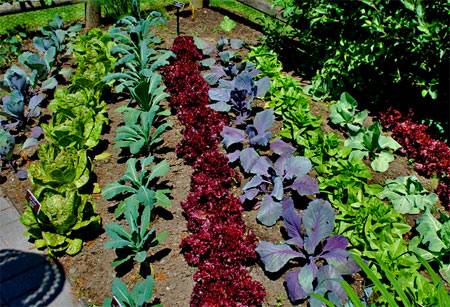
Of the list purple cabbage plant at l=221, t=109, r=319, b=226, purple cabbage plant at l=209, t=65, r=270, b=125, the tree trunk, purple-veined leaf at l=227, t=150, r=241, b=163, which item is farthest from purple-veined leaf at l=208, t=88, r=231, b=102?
the tree trunk

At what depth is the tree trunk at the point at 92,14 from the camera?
22.3 ft

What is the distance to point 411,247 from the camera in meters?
3.56

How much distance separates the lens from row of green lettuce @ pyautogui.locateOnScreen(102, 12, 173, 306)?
342cm

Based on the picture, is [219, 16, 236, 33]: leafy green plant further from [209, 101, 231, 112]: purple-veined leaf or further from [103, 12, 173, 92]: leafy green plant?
[209, 101, 231, 112]: purple-veined leaf

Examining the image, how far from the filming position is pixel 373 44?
480 cm

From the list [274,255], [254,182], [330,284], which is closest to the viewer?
[330,284]

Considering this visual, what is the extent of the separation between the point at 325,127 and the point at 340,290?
2.19m

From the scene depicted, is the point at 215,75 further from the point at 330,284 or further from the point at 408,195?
the point at 330,284

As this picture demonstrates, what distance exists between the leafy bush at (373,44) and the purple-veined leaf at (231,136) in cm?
142

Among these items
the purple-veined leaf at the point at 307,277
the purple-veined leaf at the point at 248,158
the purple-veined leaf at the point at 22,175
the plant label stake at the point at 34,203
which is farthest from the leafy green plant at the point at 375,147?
the purple-veined leaf at the point at 22,175

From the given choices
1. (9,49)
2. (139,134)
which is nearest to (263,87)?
(139,134)

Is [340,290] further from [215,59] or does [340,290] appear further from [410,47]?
[215,59]

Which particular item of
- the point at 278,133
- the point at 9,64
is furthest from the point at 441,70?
the point at 9,64

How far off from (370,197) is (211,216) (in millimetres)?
1356
